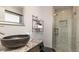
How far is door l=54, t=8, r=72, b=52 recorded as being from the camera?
1.56 meters

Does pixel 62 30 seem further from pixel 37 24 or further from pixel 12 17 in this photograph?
pixel 12 17

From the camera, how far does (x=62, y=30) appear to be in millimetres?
1571

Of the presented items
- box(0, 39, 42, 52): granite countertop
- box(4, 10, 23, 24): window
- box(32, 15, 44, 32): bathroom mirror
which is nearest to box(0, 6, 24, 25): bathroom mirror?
box(4, 10, 23, 24): window

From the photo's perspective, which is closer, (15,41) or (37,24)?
(15,41)

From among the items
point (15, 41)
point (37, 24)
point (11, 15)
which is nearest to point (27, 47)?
point (15, 41)

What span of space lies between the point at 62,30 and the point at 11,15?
25.6 inches

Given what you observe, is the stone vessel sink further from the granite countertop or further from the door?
the door

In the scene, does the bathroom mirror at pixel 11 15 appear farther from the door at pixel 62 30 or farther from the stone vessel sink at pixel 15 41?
the door at pixel 62 30

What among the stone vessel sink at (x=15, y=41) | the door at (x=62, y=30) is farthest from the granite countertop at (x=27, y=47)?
the door at (x=62, y=30)

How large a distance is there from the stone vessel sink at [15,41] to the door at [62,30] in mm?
372

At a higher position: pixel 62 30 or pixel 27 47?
pixel 62 30

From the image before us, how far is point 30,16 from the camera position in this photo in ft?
5.13
